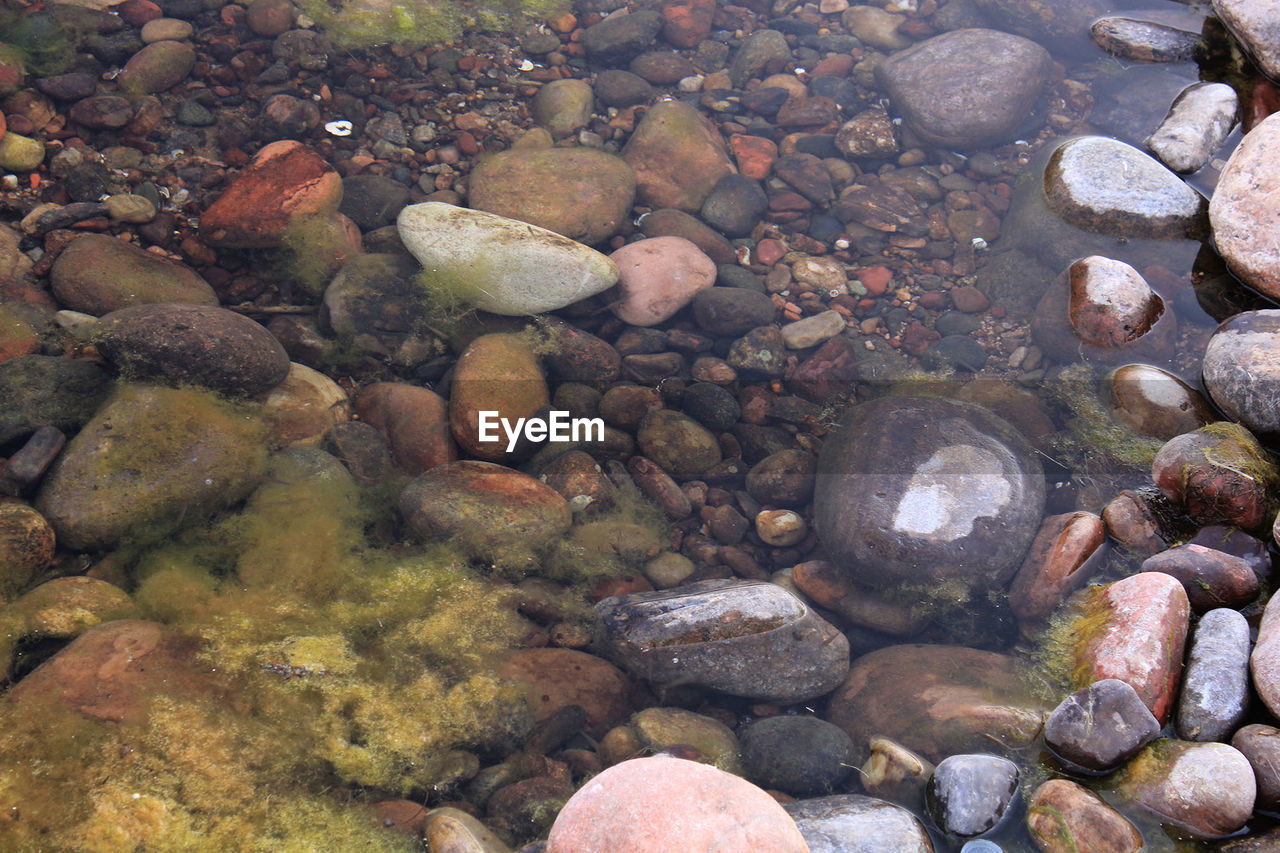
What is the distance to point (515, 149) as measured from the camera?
16.5 ft

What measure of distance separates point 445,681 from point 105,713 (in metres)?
1.20

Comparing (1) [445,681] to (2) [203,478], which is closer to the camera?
(1) [445,681]

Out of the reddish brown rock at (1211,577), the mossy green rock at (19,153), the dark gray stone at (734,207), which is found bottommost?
the reddish brown rock at (1211,577)

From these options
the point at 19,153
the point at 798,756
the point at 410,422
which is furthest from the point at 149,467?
the point at 798,756

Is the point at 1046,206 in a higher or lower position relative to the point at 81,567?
higher

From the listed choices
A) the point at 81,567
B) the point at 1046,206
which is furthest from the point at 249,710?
the point at 1046,206

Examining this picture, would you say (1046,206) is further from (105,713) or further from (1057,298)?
(105,713)

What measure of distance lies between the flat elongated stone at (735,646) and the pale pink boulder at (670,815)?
95cm

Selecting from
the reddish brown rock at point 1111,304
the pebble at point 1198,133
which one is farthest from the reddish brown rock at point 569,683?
the pebble at point 1198,133

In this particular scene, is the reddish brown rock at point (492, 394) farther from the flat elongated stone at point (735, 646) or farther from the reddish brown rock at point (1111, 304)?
the reddish brown rock at point (1111, 304)

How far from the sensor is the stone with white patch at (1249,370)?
122 inches

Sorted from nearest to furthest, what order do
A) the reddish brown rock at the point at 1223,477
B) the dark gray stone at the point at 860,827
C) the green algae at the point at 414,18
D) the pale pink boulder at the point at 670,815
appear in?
1. the pale pink boulder at the point at 670,815
2. the dark gray stone at the point at 860,827
3. the reddish brown rock at the point at 1223,477
4. the green algae at the point at 414,18

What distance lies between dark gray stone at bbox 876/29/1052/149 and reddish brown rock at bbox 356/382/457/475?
4.22 m

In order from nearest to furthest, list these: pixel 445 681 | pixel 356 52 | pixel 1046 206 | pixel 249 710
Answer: pixel 249 710
pixel 445 681
pixel 1046 206
pixel 356 52
